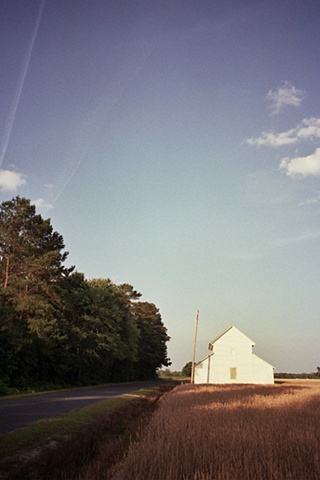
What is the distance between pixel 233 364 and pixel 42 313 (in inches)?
1291

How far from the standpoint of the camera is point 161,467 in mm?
5609

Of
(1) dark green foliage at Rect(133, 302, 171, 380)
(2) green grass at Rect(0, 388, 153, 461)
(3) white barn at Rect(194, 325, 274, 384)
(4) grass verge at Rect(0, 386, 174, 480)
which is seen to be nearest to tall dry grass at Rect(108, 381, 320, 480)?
(4) grass verge at Rect(0, 386, 174, 480)

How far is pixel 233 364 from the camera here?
2137 inches

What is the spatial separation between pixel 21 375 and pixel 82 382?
14.4 m

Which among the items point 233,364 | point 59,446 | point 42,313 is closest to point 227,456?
point 59,446

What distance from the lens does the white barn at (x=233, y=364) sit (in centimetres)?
5322

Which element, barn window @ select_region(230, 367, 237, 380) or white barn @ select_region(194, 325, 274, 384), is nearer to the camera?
white barn @ select_region(194, 325, 274, 384)

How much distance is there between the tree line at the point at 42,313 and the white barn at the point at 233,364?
42.6 feet

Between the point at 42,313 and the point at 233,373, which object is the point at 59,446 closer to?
the point at 42,313

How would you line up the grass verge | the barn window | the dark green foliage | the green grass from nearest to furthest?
the grass verge → the green grass → the barn window → the dark green foliage

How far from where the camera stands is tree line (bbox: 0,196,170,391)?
29.9 meters

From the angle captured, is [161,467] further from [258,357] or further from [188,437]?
[258,357]

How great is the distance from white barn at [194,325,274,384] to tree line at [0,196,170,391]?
1298 centimetres

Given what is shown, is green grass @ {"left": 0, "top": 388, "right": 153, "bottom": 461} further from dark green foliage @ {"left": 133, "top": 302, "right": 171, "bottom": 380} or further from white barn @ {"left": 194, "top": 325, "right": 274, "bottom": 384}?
dark green foliage @ {"left": 133, "top": 302, "right": 171, "bottom": 380}
